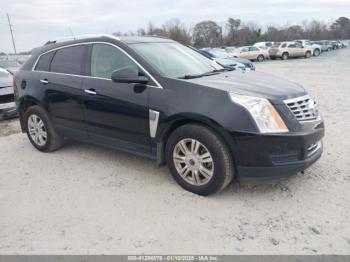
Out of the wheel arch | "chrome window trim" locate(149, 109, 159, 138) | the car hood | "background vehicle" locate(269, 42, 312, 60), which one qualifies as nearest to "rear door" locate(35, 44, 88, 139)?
"chrome window trim" locate(149, 109, 159, 138)

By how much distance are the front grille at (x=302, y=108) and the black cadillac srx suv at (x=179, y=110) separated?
1 centimetres

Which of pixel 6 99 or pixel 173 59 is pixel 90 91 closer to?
pixel 173 59

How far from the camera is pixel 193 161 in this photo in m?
3.83

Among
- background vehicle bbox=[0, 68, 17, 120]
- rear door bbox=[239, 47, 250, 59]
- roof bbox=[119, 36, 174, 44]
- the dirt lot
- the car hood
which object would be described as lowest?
rear door bbox=[239, 47, 250, 59]

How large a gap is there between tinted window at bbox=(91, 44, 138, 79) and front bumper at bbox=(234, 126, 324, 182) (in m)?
1.73

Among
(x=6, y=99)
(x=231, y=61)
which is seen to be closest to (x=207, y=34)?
(x=231, y=61)

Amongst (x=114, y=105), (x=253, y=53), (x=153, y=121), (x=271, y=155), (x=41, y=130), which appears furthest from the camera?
(x=253, y=53)

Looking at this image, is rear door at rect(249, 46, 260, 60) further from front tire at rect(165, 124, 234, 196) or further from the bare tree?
front tire at rect(165, 124, 234, 196)

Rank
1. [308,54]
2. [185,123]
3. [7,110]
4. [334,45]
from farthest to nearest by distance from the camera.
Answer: [334,45]
[308,54]
[7,110]
[185,123]

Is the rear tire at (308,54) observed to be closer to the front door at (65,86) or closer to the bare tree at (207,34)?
the bare tree at (207,34)

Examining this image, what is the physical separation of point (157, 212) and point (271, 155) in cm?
128

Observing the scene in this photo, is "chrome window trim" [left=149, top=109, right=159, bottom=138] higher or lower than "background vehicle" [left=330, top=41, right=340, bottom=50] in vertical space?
higher

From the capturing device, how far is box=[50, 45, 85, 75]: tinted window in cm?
486

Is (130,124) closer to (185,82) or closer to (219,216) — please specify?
(185,82)
